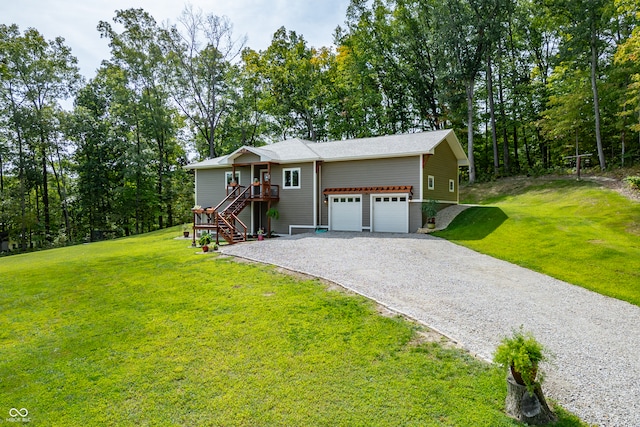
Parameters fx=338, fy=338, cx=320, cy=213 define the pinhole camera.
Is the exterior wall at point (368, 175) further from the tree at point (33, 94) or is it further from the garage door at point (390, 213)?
the tree at point (33, 94)

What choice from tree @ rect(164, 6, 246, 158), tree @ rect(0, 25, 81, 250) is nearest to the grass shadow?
tree @ rect(164, 6, 246, 158)

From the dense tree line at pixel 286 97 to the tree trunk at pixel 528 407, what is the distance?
24.4 metres

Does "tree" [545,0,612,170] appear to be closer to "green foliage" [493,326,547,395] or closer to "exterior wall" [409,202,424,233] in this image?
"exterior wall" [409,202,424,233]

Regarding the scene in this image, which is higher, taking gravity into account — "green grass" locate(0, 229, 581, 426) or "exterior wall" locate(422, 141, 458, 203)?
"exterior wall" locate(422, 141, 458, 203)

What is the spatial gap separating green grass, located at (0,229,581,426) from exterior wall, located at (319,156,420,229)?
9696 mm

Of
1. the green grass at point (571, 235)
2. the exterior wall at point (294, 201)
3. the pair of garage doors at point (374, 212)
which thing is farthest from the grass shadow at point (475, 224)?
the exterior wall at point (294, 201)

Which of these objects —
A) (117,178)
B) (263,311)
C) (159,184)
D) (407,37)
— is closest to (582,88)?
(407,37)

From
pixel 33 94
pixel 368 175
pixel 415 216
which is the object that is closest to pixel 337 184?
pixel 368 175

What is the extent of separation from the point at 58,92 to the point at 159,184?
10108 mm

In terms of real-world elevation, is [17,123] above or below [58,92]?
below

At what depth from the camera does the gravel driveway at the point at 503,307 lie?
13.3ft

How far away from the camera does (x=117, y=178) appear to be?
29688mm

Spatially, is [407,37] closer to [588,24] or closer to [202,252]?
[588,24]

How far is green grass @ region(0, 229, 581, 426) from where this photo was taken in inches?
146
